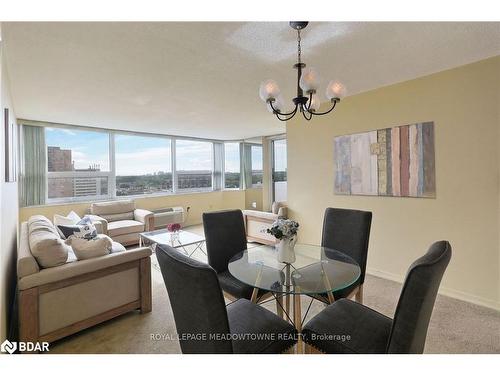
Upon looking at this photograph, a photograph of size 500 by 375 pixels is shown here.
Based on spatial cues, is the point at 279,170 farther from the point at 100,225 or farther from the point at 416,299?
the point at 416,299

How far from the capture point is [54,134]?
4738 millimetres

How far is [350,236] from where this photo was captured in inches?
88.0

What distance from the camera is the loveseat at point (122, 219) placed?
14.4 feet

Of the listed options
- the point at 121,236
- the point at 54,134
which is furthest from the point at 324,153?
the point at 54,134

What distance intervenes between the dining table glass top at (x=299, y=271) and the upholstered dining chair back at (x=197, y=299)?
0.51m

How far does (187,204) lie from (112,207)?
1937 millimetres

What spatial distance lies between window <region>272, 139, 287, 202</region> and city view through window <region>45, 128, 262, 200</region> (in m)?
1.05

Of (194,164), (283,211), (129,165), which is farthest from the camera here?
(194,164)

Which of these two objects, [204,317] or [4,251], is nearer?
[204,317]

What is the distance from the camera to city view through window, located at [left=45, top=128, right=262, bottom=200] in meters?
4.85

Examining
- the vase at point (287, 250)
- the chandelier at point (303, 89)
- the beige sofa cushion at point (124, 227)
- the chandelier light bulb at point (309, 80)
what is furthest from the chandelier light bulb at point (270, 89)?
Result: the beige sofa cushion at point (124, 227)

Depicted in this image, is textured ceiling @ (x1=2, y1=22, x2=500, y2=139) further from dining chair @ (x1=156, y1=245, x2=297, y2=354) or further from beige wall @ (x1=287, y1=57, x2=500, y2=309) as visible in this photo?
dining chair @ (x1=156, y1=245, x2=297, y2=354)
